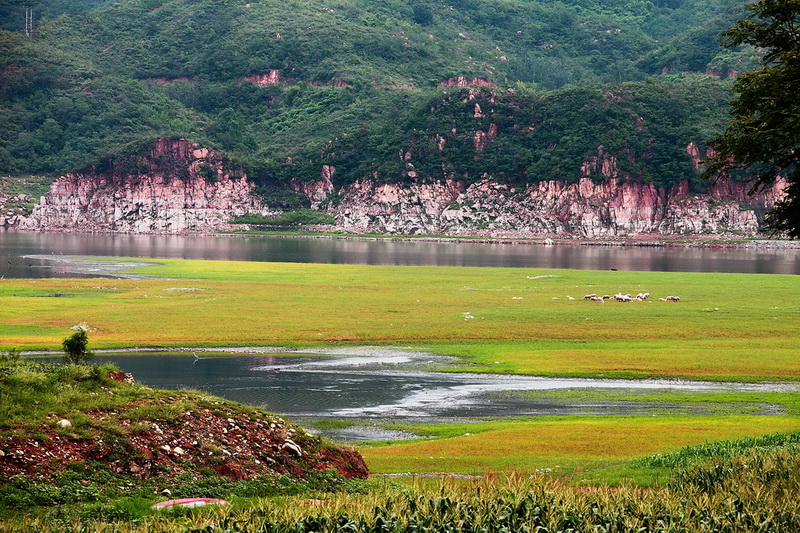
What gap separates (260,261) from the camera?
10369cm

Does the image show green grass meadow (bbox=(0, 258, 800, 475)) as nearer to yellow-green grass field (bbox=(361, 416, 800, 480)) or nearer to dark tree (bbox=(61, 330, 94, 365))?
yellow-green grass field (bbox=(361, 416, 800, 480))

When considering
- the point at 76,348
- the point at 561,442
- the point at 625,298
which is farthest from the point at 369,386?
the point at 625,298

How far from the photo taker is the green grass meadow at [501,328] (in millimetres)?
21234

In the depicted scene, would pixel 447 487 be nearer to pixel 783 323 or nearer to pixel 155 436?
pixel 155 436

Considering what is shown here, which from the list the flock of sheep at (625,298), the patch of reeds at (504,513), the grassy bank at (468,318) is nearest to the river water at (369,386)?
the grassy bank at (468,318)

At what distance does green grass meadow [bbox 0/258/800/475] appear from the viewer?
69.7ft

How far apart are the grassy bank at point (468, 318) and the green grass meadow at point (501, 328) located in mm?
120

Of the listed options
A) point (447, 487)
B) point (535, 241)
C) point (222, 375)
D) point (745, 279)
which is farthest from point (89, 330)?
point (535, 241)

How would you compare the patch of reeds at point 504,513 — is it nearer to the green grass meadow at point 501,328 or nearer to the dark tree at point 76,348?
the green grass meadow at point 501,328

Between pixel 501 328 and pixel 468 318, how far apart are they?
3.94m

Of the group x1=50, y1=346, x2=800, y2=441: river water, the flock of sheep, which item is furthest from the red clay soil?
the flock of sheep

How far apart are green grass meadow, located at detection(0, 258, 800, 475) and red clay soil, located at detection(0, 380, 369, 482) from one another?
255cm

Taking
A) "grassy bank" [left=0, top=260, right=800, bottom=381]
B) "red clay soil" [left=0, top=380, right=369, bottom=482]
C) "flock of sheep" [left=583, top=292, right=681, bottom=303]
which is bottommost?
"grassy bank" [left=0, top=260, right=800, bottom=381]

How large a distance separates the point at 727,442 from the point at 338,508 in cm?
1011
